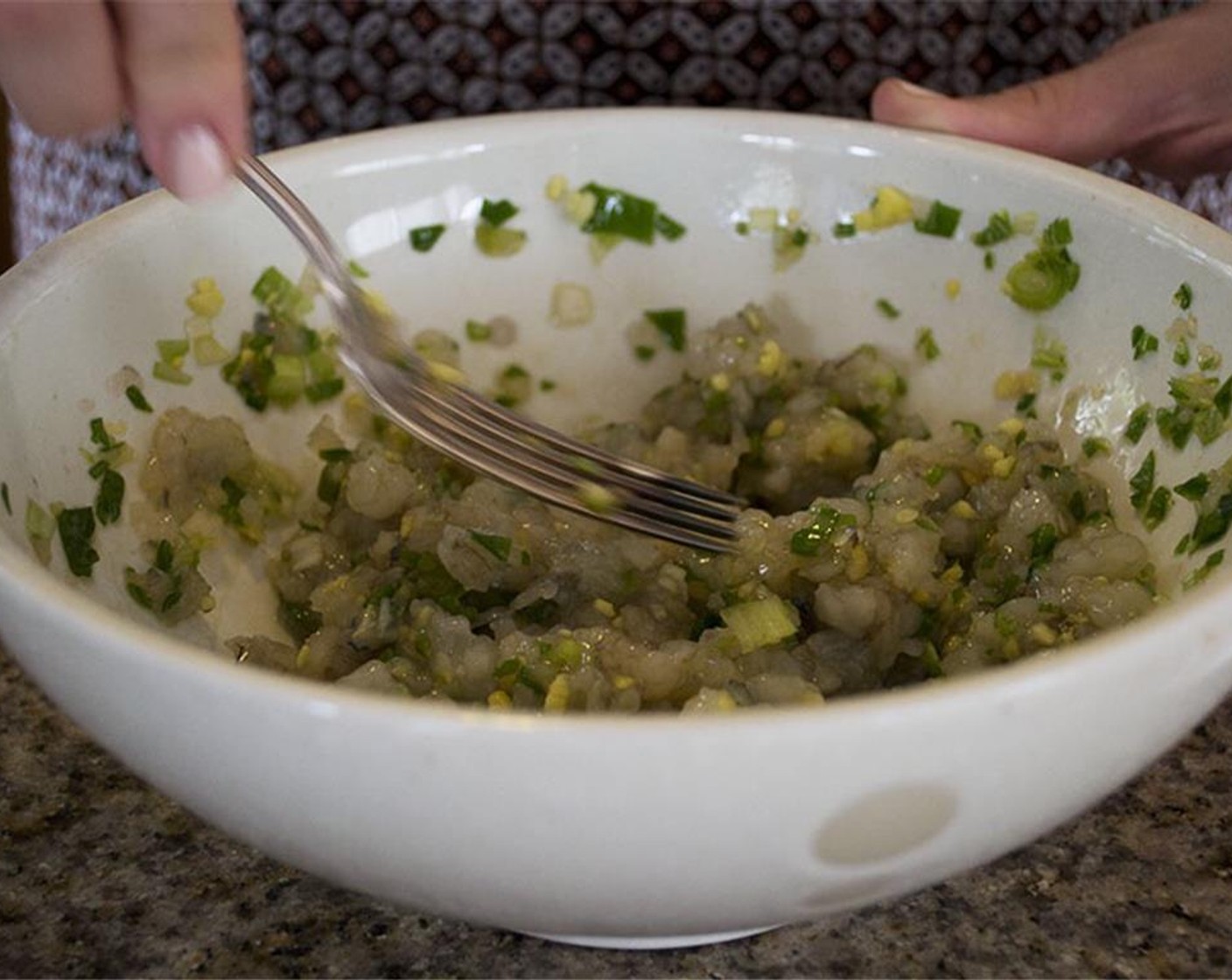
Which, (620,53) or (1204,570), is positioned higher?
(620,53)

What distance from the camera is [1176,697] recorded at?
29.1 inches

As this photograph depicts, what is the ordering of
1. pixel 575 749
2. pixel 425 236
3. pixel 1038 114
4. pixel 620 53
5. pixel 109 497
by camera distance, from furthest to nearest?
1. pixel 620 53
2. pixel 1038 114
3. pixel 425 236
4. pixel 109 497
5. pixel 575 749

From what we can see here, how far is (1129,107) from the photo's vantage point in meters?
1.52

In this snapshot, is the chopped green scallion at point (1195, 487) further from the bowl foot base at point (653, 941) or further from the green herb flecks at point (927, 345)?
the bowl foot base at point (653, 941)

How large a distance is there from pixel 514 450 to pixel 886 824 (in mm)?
518

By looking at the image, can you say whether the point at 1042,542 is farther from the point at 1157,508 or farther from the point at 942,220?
the point at 942,220

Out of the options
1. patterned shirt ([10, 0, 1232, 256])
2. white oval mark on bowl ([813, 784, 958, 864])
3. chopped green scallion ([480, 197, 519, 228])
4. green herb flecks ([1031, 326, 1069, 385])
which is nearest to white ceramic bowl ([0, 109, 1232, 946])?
white oval mark on bowl ([813, 784, 958, 864])

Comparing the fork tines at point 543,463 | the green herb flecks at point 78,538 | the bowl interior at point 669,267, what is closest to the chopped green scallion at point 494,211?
the bowl interior at point 669,267

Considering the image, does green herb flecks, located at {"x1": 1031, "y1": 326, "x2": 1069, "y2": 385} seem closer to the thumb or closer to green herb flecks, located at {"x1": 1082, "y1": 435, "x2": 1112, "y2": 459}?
green herb flecks, located at {"x1": 1082, "y1": 435, "x2": 1112, "y2": 459}

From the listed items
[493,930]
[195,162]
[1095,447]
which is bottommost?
[493,930]

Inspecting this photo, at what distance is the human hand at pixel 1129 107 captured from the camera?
1408 mm

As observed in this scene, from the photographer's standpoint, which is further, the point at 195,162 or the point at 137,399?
the point at 137,399

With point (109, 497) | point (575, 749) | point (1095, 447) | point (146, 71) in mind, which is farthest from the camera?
point (1095, 447)

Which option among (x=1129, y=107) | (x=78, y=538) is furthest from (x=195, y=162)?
(x=1129, y=107)
